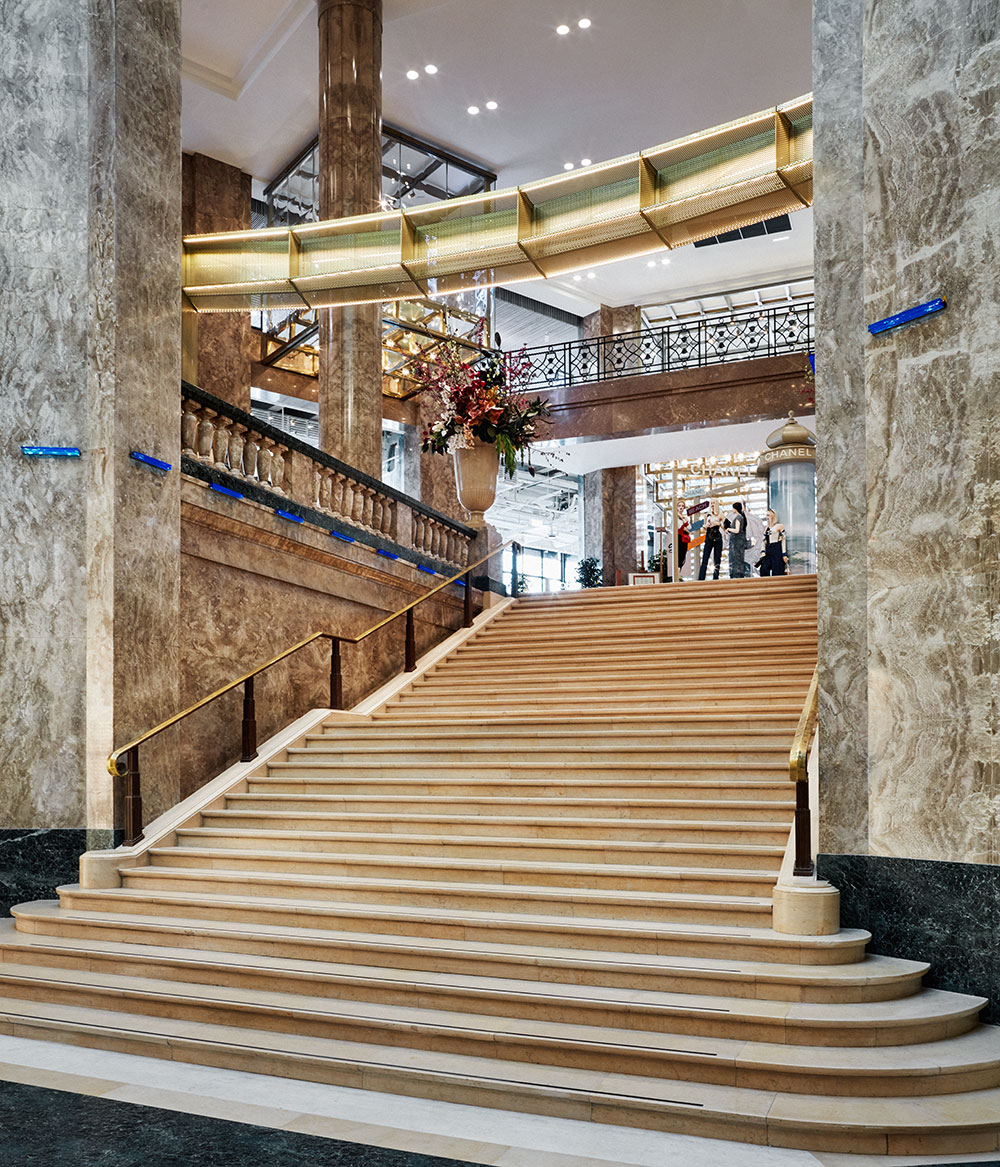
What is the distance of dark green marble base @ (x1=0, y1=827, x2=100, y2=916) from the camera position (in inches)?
291

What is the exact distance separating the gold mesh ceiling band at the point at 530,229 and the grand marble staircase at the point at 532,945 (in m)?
3.81

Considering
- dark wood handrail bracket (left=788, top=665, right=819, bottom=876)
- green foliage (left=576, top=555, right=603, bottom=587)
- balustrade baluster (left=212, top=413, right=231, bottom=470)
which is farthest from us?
green foliage (left=576, top=555, right=603, bottom=587)

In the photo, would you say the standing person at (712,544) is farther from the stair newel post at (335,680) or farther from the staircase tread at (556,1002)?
the staircase tread at (556,1002)

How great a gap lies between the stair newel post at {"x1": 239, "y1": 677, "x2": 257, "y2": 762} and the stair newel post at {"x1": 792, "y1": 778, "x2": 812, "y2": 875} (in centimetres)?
438

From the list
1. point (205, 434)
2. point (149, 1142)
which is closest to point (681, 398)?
point (205, 434)

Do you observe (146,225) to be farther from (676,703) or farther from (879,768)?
(879,768)

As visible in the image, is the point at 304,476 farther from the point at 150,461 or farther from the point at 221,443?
the point at 150,461

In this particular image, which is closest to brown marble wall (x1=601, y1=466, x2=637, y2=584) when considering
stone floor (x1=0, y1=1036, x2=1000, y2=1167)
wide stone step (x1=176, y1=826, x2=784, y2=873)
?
wide stone step (x1=176, y1=826, x2=784, y2=873)

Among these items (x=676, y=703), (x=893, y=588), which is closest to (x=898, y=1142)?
(x=893, y=588)

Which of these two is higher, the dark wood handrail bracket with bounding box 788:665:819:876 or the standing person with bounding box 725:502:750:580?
the standing person with bounding box 725:502:750:580

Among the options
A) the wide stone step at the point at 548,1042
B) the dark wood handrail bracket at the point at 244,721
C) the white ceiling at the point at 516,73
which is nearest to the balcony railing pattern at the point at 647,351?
the white ceiling at the point at 516,73

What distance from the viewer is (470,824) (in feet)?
22.8

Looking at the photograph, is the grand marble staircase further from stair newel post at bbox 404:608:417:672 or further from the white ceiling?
the white ceiling

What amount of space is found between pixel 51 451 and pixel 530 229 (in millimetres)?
4655
